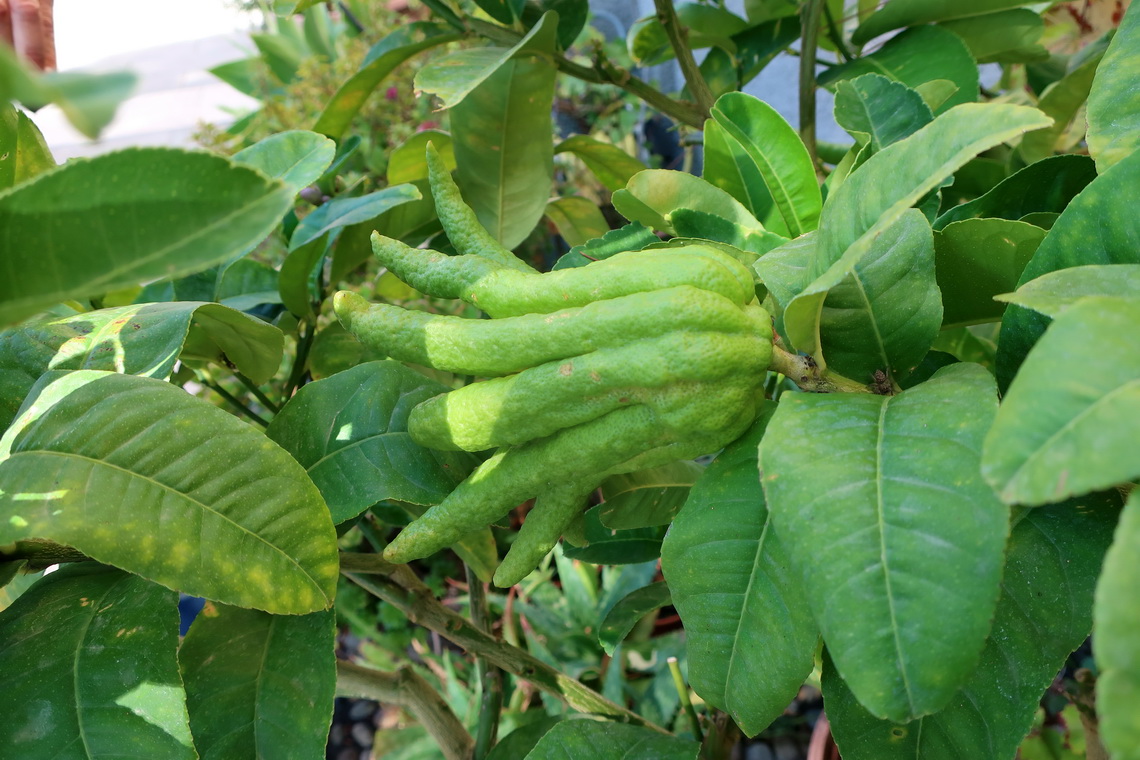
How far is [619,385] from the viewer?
0.41 meters

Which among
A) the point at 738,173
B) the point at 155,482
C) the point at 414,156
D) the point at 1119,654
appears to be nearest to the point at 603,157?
the point at 414,156

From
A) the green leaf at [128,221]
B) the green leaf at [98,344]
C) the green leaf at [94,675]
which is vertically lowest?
the green leaf at [94,675]

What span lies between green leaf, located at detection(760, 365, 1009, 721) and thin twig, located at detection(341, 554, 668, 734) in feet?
1.51

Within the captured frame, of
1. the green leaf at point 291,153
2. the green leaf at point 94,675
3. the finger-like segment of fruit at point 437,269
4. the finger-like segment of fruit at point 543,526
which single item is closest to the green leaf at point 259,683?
the green leaf at point 94,675

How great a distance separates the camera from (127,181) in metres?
0.31

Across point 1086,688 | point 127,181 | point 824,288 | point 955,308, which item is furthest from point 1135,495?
point 1086,688

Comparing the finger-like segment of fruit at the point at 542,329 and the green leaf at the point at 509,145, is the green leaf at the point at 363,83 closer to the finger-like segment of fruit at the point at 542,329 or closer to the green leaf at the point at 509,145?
the green leaf at the point at 509,145

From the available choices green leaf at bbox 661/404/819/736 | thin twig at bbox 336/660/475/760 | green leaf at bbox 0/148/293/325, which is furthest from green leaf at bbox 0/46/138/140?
thin twig at bbox 336/660/475/760

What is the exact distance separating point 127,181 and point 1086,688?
126cm

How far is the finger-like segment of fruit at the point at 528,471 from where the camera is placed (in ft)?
1.42

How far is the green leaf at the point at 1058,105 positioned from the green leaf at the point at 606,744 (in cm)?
78

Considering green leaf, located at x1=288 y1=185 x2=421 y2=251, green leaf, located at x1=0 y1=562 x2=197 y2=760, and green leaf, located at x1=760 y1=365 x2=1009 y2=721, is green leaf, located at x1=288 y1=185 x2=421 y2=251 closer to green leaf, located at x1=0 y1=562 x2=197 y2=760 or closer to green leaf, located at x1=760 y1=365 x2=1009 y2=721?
green leaf, located at x1=0 y1=562 x2=197 y2=760

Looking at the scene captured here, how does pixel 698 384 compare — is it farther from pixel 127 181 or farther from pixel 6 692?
pixel 6 692

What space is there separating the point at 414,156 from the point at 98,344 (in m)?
0.52
